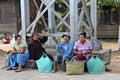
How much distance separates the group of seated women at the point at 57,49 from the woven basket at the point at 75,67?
36cm

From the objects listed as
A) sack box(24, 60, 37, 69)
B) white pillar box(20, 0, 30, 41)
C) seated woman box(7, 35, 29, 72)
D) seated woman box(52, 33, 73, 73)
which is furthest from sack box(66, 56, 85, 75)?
white pillar box(20, 0, 30, 41)

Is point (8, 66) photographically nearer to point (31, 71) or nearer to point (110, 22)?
point (31, 71)

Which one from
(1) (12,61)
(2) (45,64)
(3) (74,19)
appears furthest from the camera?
(1) (12,61)

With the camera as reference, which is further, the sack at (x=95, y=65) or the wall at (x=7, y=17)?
the wall at (x=7, y=17)

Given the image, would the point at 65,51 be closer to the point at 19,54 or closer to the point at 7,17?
the point at 19,54

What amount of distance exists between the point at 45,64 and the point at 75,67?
91 cm

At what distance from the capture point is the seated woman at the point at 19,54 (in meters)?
9.00

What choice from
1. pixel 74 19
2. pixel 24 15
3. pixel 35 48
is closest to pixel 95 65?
pixel 74 19

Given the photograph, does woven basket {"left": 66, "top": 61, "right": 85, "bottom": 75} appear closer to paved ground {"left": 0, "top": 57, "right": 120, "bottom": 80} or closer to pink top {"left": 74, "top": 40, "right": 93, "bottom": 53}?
paved ground {"left": 0, "top": 57, "right": 120, "bottom": 80}

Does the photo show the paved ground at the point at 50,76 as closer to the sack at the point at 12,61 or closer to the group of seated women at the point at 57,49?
the group of seated women at the point at 57,49

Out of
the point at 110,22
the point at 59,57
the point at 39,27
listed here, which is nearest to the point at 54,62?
the point at 59,57

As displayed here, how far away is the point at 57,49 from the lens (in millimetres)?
8945

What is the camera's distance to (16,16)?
81.3ft

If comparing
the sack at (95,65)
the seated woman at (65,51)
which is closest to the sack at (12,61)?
the seated woman at (65,51)
